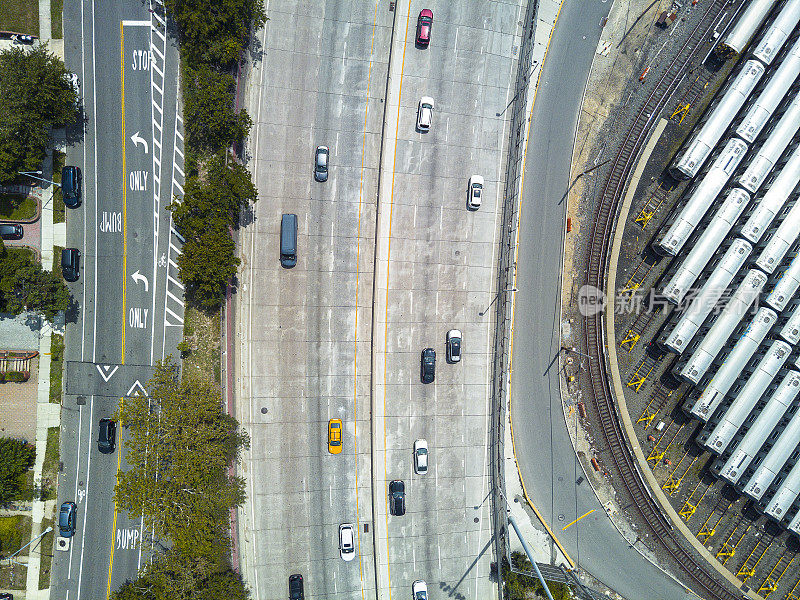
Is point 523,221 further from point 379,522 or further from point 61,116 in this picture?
point 61,116

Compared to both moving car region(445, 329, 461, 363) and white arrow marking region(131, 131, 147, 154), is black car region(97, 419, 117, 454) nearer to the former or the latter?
white arrow marking region(131, 131, 147, 154)

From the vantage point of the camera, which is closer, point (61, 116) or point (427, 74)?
point (61, 116)

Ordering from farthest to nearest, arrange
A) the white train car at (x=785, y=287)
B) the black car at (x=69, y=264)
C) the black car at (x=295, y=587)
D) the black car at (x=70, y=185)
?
1. the white train car at (x=785, y=287)
2. the black car at (x=295, y=587)
3. the black car at (x=70, y=185)
4. the black car at (x=69, y=264)

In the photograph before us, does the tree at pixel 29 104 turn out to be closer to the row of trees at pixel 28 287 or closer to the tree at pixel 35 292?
the row of trees at pixel 28 287

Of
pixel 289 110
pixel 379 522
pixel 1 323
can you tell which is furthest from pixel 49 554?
pixel 289 110

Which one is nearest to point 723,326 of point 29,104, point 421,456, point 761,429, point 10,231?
point 761,429

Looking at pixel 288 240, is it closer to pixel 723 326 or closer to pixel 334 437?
pixel 334 437

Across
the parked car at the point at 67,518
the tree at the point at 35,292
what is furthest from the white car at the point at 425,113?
the parked car at the point at 67,518
